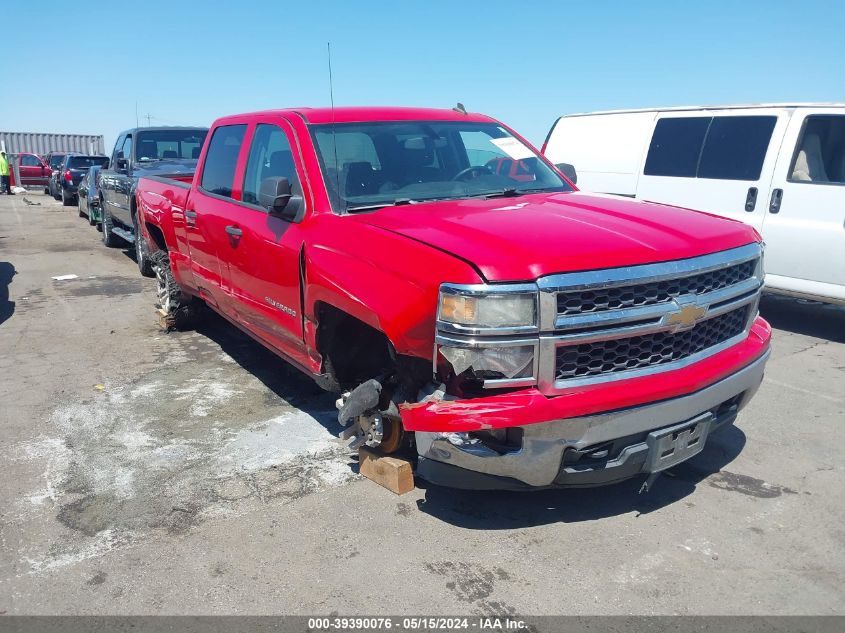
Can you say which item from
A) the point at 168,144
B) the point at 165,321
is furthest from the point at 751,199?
the point at 168,144

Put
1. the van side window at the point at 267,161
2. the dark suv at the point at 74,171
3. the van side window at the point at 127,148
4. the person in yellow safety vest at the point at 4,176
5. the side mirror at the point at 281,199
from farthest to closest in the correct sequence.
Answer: the person in yellow safety vest at the point at 4,176, the dark suv at the point at 74,171, the van side window at the point at 127,148, the van side window at the point at 267,161, the side mirror at the point at 281,199

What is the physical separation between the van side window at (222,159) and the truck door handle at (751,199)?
16.7 feet

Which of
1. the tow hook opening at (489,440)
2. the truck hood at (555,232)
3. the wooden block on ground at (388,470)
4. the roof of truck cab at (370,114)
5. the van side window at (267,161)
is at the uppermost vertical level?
the roof of truck cab at (370,114)

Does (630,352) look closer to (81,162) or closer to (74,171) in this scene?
(74,171)

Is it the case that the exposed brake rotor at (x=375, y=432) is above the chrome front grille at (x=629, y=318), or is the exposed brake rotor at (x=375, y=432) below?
below

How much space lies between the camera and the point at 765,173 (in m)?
7.24

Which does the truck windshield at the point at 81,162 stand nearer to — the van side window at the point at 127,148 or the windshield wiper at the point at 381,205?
the van side window at the point at 127,148

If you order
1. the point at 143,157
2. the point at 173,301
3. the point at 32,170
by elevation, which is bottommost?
the point at 173,301

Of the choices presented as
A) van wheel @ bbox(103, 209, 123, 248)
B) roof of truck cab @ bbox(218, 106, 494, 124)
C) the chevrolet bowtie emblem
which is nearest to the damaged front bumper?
the chevrolet bowtie emblem

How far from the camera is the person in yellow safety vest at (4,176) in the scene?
87.0ft

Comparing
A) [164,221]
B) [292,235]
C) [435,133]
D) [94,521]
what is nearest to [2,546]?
[94,521]

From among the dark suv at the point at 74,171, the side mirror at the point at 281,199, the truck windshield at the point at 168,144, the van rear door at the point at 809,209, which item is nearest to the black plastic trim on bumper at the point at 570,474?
the side mirror at the point at 281,199

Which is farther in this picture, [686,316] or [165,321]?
[165,321]

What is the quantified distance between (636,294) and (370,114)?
2302mm
